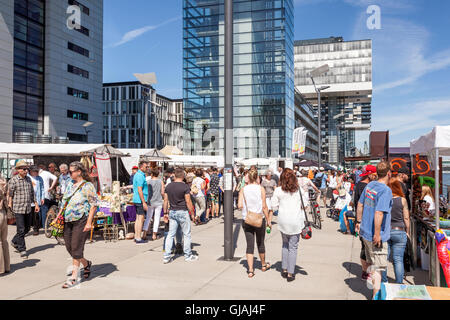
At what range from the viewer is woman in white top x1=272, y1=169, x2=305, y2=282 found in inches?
246

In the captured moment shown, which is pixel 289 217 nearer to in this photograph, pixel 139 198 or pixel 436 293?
pixel 436 293

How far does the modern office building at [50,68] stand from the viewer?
4272 cm

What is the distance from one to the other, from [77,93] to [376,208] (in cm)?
5955

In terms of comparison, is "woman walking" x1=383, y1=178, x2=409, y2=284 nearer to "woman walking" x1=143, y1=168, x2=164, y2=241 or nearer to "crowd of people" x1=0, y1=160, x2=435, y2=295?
"crowd of people" x1=0, y1=160, x2=435, y2=295

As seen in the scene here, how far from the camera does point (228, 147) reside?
773 centimetres

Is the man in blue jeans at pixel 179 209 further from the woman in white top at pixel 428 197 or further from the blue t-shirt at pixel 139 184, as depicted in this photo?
the woman in white top at pixel 428 197

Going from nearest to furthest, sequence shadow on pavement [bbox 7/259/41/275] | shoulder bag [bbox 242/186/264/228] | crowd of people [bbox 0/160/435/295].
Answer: crowd of people [bbox 0/160/435/295] < shoulder bag [bbox 242/186/264/228] < shadow on pavement [bbox 7/259/41/275]

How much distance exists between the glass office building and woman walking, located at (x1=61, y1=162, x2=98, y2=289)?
44.7m

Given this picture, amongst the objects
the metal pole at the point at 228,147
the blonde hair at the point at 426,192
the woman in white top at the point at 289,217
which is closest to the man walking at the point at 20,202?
the metal pole at the point at 228,147

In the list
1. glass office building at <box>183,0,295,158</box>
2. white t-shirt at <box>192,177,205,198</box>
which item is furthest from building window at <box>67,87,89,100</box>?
white t-shirt at <box>192,177,205,198</box>

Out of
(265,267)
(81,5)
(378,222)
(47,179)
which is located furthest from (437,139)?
(81,5)

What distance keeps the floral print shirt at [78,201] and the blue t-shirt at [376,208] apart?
4033mm

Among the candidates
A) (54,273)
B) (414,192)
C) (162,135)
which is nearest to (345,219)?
(414,192)
